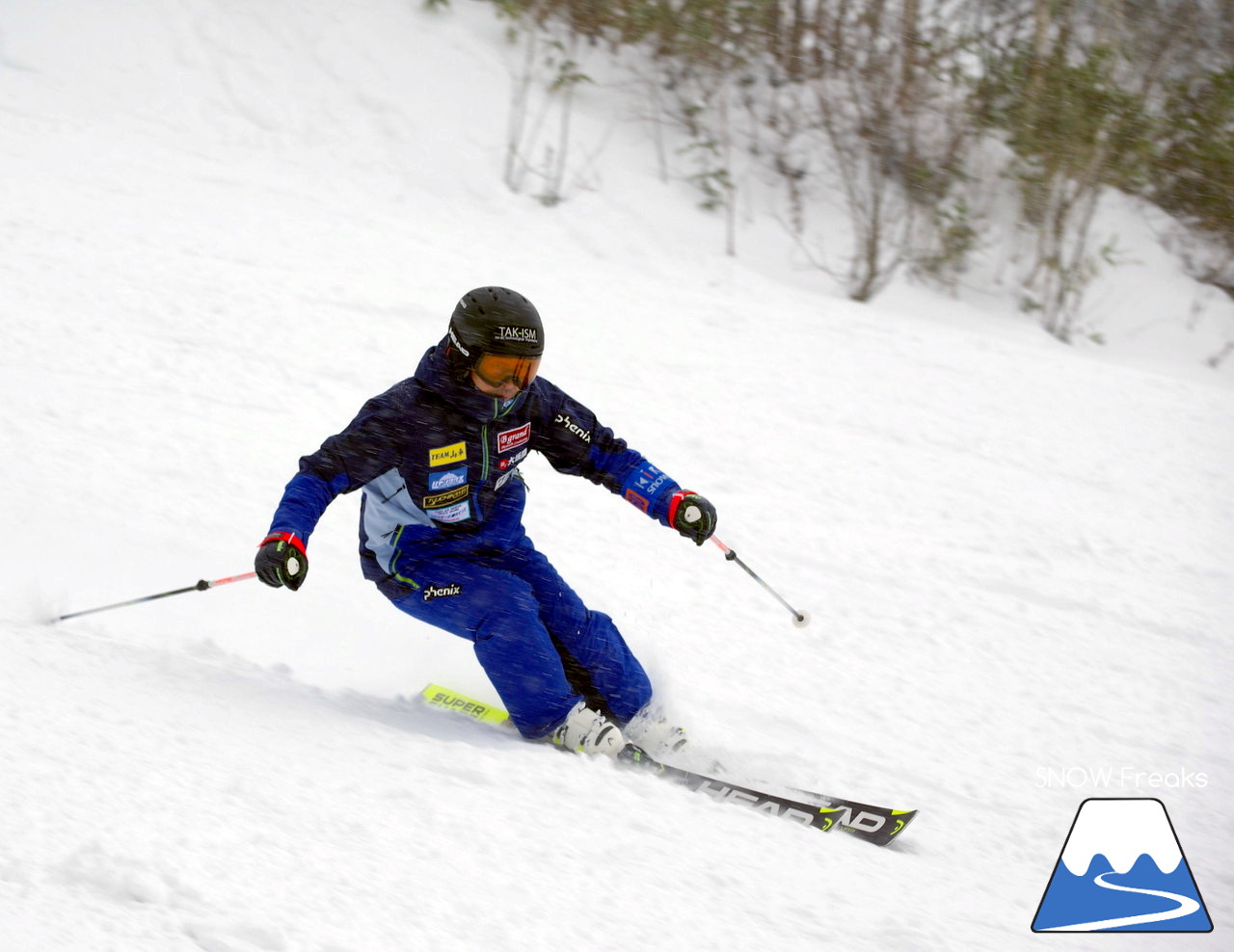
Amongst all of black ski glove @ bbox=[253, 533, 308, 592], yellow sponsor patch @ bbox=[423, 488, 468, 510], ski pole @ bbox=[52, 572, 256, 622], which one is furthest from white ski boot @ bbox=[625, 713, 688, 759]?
ski pole @ bbox=[52, 572, 256, 622]

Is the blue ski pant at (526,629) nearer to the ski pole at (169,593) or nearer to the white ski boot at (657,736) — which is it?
the white ski boot at (657,736)

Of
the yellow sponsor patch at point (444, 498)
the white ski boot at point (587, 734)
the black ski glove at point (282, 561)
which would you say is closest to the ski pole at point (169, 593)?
the black ski glove at point (282, 561)

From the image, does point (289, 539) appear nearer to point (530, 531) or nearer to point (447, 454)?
point (447, 454)

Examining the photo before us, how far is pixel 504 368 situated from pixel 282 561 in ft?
2.75

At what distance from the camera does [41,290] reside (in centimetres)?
609

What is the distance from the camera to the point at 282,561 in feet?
9.41

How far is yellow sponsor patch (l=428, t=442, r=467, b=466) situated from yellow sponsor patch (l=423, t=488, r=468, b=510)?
10 cm

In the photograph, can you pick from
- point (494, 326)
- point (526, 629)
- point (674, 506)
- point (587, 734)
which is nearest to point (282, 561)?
point (526, 629)

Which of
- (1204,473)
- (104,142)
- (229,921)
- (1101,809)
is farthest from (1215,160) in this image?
(229,921)

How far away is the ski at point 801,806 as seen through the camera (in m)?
3.11

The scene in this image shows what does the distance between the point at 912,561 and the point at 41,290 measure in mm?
5022

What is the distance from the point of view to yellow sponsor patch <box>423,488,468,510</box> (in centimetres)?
330

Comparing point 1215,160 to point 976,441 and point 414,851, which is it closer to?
point 976,441

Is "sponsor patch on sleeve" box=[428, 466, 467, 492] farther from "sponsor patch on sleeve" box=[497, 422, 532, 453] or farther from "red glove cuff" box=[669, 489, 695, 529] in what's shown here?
"red glove cuff" box=[669, 489, 695, 529]
